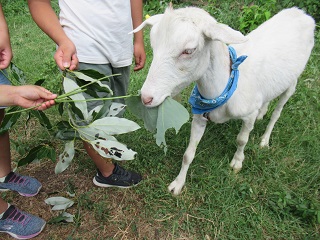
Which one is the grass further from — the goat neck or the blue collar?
the goat neck

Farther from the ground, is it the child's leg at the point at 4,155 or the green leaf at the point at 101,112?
the green leaf at the point at 101,112

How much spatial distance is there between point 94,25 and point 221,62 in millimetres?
935

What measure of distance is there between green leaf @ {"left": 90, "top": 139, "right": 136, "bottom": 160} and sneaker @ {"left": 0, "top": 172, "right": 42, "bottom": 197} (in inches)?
55.3

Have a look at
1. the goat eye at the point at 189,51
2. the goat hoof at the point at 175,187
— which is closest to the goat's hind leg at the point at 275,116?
the goat hoof at the point at 175,187

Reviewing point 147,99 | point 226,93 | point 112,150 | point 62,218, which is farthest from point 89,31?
point 62,218

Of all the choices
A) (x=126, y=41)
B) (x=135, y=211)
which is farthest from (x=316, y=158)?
(x=126, y=41)

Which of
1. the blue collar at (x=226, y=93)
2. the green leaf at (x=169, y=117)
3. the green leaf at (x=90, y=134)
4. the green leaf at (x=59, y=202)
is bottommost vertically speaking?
the green leaf at (x=59, y=202)

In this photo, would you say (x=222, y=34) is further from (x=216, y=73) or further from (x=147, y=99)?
(x=147, y=99)

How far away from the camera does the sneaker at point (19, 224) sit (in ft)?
7.45

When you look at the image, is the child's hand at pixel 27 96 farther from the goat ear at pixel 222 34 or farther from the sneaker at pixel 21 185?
the sneaker at pixel 21 185

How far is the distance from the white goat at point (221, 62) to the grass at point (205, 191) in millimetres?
177

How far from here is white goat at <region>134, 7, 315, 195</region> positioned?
177cm

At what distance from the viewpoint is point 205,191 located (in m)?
2.67

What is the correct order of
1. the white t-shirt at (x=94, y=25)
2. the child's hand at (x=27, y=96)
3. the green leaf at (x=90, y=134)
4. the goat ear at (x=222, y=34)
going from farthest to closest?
the white t-shirt at (x=94, y=25), the goat ear at (x=222, y=34), the green leaf at (x=90, y=134), the child's hand at (x=27, y=96)
